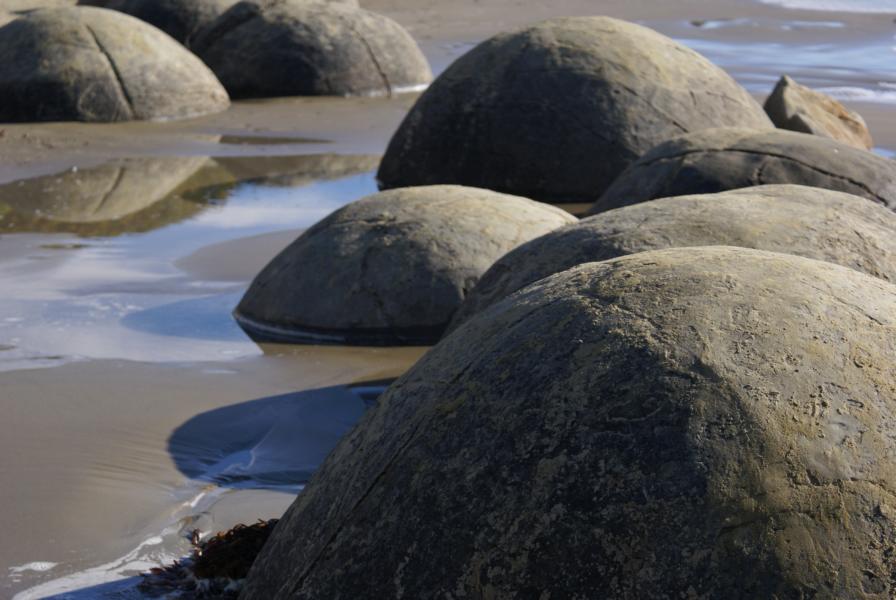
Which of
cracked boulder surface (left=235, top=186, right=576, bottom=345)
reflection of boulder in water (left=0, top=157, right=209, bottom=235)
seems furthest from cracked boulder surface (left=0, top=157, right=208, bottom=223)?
cracked boulder surface (left=235, top=186, right=576, bottom=345)

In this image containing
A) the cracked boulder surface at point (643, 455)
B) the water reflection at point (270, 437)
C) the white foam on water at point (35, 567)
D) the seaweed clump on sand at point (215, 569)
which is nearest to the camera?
the cracked boulder surface at point (643, 455)

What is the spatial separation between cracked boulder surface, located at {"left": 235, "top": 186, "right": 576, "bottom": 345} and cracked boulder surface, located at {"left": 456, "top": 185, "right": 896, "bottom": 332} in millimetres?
1222

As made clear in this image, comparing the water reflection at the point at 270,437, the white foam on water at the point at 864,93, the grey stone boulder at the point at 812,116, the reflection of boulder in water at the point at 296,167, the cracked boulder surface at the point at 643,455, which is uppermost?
the cracked boulder surface at the point at 643,455

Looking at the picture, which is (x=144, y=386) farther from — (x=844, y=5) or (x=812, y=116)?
(x=844, y=5)

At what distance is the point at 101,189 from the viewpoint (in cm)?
962

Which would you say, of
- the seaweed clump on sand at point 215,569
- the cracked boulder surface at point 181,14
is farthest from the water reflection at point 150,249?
the cracked boulder surface at point 181,14

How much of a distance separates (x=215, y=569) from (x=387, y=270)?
8.89 ft

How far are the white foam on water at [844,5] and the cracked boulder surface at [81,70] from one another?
17.1 meters

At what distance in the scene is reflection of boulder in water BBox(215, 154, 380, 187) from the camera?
1017 centimetres

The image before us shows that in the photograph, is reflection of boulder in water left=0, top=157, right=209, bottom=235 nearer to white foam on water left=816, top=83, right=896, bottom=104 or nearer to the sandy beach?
the sandy beach

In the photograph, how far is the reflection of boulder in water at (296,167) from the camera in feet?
33.4

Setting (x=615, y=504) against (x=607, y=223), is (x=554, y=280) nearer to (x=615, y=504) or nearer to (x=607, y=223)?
(x=615, y=504)

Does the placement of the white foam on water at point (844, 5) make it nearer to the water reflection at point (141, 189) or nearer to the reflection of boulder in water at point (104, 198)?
the water reflection at point (141, 189)

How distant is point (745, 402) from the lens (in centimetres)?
233
